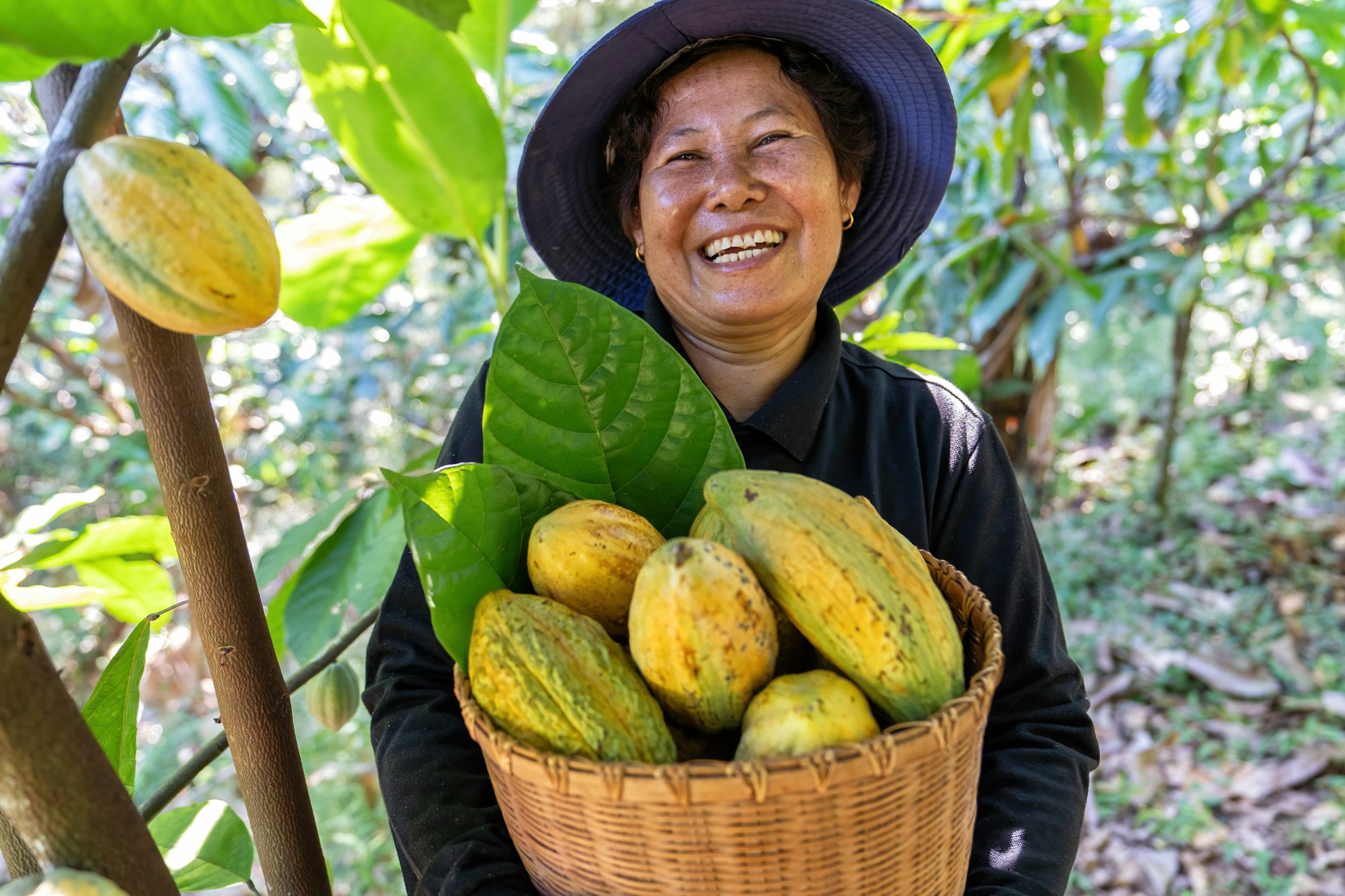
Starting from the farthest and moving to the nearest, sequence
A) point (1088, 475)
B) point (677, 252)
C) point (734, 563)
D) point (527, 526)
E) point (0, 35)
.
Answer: point (1088, 475) < point (677, 252) < point (527, 526) < point (734, 563) < point (0, 35)

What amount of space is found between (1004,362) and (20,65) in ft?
9.61

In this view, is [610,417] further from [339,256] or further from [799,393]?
[339,256]

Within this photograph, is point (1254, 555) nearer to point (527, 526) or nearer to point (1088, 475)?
point (1088, 475)

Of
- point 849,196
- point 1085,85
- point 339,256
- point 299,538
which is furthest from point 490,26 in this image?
point 1085,85

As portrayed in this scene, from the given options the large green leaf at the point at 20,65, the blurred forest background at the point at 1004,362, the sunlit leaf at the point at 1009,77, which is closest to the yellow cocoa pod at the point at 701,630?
the large green leaf at the point at 20,65

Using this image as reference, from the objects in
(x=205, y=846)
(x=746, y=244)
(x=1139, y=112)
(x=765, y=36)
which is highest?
(x=1139, y=112)

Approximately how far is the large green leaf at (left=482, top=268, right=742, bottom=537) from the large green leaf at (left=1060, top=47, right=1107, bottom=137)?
1.98 metres

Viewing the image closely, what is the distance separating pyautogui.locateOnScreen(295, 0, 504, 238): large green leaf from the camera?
4.20 ft

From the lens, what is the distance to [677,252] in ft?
4.16

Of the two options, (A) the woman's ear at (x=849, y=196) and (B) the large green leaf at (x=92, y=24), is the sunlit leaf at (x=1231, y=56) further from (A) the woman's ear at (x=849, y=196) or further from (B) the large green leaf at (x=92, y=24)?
(B) the large green leaf at (x=92, y=24)

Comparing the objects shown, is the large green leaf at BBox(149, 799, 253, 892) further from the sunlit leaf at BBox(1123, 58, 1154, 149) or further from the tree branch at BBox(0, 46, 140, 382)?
the sunlit leaf at BBox(1123, 58, 1154, 149)

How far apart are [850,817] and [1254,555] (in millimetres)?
3541

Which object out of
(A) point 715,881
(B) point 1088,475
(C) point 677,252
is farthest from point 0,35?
(B) point 1088,475

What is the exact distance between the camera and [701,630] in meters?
0.61
